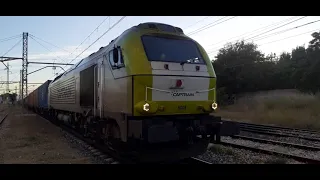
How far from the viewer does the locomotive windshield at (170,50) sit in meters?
8.19

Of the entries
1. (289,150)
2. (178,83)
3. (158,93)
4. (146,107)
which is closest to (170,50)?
(178,83)

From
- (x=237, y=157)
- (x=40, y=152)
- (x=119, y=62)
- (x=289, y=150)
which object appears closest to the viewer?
(x=119, y=62)

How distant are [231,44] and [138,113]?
43.8 m

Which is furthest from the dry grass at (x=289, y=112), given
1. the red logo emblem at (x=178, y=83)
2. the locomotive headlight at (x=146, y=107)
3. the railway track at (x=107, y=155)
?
the locomotive headlight at (x=146, y=107)

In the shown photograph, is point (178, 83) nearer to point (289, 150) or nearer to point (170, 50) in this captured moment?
point (170, 50)

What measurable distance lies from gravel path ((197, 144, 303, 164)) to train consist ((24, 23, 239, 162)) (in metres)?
0.93

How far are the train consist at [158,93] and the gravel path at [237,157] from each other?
36.5 inches

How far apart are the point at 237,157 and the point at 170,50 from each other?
Result: 148 inches

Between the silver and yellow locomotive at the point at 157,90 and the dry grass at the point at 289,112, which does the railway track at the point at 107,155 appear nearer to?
the silver and yellow locomotive at the point at 157,90

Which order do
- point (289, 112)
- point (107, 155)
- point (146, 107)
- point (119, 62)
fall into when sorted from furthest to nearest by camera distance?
point (289, 112), point (107, 155), point (119, 62), point (146, 107)

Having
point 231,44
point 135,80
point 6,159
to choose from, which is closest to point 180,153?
point 135,80

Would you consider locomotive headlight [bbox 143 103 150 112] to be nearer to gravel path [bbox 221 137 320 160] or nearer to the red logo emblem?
the red logo emblem

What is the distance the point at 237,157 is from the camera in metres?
9.73

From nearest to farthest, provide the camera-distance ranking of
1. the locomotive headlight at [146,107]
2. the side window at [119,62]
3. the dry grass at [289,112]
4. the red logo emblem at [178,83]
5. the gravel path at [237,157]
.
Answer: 1. the locomotive headlight at [146,107]
2. the red logo emblem at [178,83]
3. the side window at [119,62]
4. the gravel path at [237,157]
5. the dry grass at [289,112]
